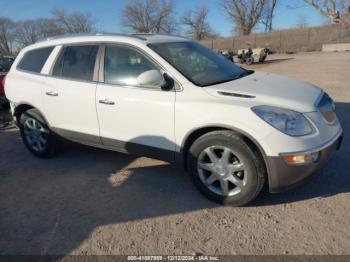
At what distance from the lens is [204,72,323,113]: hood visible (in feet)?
9.90

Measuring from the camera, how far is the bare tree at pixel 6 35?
69250 mm

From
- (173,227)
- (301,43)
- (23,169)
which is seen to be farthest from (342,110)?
(301,43)

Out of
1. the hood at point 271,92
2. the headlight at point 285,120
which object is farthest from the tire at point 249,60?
the headlight at point 285,120

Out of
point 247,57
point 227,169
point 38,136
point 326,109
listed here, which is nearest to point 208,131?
point 227,169

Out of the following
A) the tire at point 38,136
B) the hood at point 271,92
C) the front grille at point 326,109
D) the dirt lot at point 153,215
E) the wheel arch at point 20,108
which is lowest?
the dirt lot at point 153,215

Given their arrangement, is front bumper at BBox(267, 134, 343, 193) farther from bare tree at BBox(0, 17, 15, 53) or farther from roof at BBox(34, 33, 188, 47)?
bare tree at BBox(0, 17, 15, 53)

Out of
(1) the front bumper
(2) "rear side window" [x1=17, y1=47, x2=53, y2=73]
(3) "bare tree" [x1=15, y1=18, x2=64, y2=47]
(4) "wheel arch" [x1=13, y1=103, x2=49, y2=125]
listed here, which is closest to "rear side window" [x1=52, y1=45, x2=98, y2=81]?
(2) "rear side window" [x1=17, y1=47, x2=53, y2=73]

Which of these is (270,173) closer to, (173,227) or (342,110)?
(173,227)

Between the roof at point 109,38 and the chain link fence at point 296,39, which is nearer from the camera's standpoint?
the roof at point 109,38

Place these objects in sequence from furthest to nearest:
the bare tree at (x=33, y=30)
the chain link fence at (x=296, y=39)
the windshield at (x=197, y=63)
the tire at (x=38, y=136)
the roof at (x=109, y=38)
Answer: the bare tree at (x=33, y=30) → the chain link fence at (x=296, y=39) → the tire at (x=38, y=136) → the roof at (x=109, y=38) → the windshield at (x=197, y=63)

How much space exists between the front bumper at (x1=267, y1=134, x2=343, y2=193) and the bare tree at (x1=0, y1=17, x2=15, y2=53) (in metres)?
78.1

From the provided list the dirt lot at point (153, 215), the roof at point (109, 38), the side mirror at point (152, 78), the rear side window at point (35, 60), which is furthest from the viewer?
the rear side window at point (35, 60)

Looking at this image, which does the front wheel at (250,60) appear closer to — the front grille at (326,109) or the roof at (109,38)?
the roof at (109,38)

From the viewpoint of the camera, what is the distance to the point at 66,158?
482 centimetres
